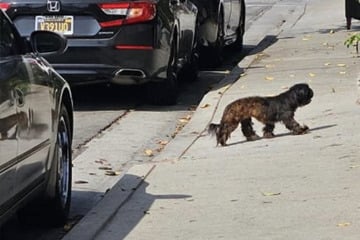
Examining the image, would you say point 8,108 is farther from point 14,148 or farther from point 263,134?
point 263,134

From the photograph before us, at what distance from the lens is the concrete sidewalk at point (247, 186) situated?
6.51 m

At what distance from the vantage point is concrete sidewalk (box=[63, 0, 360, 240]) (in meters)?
6.51

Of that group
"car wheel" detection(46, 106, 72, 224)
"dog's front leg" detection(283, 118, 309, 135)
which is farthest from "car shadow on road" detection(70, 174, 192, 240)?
"dog's front leg" detection(283, 118, 309, 135)

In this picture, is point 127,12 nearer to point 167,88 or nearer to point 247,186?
point 167,88

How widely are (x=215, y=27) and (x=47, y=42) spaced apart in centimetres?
878

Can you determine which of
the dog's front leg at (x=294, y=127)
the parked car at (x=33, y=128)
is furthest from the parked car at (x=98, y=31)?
the parked car at (x=33, y=128)

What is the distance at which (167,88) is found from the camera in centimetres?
1235

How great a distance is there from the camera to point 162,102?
1254 cm

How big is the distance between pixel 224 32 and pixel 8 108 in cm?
1119

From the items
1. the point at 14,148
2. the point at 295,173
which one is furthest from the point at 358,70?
the point at 14,148

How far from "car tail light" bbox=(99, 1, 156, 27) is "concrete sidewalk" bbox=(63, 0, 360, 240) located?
1268mm

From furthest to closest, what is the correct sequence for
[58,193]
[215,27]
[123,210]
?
[215,27], [123,210], [58,193]

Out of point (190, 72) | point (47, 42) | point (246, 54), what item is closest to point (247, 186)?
point (47, 42)

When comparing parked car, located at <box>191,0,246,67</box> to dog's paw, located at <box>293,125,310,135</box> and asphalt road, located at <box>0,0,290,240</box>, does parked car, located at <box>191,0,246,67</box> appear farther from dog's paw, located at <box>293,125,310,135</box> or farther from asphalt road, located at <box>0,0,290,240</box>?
dog's paw, located at <box>293,125,310,135</box>
